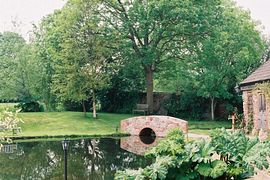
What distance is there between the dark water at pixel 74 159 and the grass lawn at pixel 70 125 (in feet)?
7.24

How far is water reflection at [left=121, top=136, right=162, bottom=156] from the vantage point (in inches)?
787

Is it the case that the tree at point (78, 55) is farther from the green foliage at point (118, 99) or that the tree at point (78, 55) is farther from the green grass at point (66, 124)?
the green foliage at point (118, 99)

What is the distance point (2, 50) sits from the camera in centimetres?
4366

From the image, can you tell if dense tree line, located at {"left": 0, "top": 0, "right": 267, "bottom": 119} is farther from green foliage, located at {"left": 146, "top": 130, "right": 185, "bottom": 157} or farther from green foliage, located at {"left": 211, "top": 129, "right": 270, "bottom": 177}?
green foliage, located at {"left": 211, "top": 129, "right": 270, "bottom": 177}

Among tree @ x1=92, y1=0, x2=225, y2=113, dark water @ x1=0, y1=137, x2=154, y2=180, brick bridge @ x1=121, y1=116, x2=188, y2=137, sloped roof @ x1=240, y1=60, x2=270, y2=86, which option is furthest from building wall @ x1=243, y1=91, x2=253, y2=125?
tree @ x1=92, y1=0, x2=225, y2=113

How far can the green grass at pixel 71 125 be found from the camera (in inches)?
1009

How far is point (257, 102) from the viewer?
21188 mm

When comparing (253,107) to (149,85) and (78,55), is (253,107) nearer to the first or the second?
(149,85)

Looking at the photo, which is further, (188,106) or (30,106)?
(30,106)

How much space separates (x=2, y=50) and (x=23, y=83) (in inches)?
365

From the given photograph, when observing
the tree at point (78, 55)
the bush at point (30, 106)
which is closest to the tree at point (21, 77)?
the bush at point (30, 106)

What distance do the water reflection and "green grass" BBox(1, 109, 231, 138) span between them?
1645mm

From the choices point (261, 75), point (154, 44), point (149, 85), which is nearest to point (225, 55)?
point (154, 44)

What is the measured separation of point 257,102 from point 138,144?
6.63 meters
